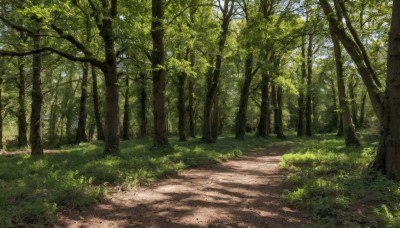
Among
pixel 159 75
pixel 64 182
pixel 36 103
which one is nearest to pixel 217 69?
pixel 159 75

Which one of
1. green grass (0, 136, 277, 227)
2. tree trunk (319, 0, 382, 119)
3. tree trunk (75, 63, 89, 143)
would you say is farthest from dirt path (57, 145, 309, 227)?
tree trunk (75, 63, 89, 143)

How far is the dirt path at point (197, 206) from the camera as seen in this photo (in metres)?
5.54

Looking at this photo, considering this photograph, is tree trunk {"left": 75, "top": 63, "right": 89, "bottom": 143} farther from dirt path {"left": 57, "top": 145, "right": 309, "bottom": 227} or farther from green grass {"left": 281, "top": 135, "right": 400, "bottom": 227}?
green grass {"left": 281, "top": 135, "right": 400, "bottom": 227}

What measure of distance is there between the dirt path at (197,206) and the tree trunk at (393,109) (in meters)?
2.66

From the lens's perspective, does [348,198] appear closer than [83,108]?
Yes

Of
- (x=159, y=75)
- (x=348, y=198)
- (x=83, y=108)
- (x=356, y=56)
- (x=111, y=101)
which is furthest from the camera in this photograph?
(x=83, y=108)

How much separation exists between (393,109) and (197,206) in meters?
5.27

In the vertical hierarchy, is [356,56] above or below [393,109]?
above

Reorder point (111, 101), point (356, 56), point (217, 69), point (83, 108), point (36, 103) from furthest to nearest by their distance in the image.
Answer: point (83, 108) → point (217, 69) → point (36, 103) → point (111, 101) → point (356, 56)

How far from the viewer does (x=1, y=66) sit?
15117mm

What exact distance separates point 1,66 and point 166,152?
896 centimetres

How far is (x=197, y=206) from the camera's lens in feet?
21.4

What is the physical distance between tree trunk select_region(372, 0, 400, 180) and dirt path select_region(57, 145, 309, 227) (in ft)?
8.71

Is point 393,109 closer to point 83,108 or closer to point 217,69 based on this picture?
point 217,69
